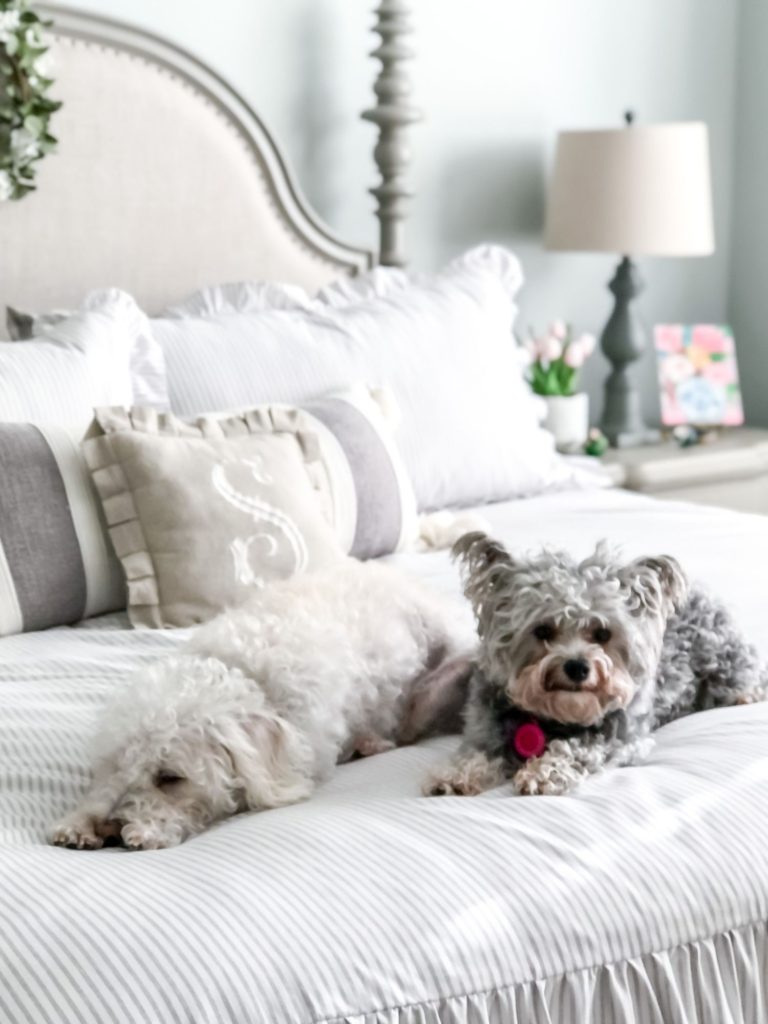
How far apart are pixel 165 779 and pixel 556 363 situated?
7.89 feet

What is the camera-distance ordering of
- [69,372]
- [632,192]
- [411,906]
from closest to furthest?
[411,906] < [69,372] < [632,192]

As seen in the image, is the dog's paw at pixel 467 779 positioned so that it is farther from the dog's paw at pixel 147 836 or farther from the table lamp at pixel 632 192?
the table lamp at pixel 632 192

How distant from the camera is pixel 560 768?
1.54 metres

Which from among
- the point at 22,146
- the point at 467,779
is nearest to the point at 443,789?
the point at 467,779

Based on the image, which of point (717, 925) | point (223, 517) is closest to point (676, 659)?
point (717, 925)

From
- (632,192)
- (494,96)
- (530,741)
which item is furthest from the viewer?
(494,96)

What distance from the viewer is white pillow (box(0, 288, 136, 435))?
2314 millimetres

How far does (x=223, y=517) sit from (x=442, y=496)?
0.76m

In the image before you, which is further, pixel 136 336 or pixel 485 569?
pixel 136 336

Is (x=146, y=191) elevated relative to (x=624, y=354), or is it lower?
elevated

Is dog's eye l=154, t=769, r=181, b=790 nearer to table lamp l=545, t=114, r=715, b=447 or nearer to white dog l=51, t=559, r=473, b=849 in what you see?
white dog l=51, t=559, r=473, b=849

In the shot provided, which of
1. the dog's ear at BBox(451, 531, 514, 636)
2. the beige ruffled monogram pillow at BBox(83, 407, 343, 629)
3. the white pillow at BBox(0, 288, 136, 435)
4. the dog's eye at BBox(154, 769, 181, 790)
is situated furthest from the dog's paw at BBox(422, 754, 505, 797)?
the white pillow at BBox(0, 288, 136, 435)

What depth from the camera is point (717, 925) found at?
4.58 feet

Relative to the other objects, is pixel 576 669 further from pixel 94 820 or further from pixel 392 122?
pixel 392 122
